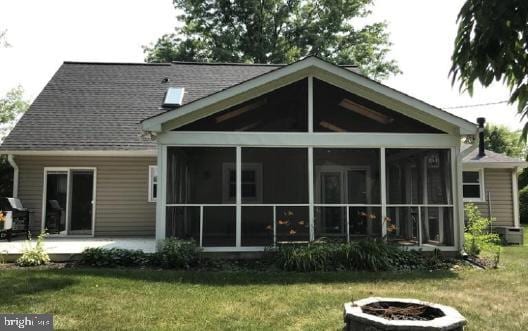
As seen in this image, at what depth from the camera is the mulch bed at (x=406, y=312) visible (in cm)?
418

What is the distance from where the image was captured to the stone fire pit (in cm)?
376

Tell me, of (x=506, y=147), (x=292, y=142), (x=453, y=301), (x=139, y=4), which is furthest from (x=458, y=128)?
(x=506, y=147)

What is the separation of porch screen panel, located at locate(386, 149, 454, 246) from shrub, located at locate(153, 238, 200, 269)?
4.04 m

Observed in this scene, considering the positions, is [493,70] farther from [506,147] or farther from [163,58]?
[506,147]

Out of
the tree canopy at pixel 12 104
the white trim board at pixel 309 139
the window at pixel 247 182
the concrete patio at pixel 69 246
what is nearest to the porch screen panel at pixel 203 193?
the window at pixel 247 182

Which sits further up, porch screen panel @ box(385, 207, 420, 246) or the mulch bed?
porch screen panel @ box(385, 207, 420, 246)

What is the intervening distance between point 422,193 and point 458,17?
8.58 meters

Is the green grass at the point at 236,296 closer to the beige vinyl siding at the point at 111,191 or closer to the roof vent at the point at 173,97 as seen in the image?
the beige vinyl siding at the point at 111,191

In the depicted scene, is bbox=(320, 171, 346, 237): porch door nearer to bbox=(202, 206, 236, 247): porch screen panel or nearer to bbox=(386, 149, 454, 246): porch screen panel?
bbox=(386, 149, 454, 246): porch screen panel

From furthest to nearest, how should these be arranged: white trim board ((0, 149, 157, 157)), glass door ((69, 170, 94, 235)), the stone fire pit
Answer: glass door ((69, 170, 94, 235))
white trim board ((0, 149, 157, 157))
the stone fire pit

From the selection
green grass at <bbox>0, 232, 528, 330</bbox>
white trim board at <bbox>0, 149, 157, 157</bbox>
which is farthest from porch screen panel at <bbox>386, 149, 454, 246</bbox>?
white trim board at <bbox>0, 149, 157, 157</bbox>

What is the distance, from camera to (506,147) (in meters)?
32.9

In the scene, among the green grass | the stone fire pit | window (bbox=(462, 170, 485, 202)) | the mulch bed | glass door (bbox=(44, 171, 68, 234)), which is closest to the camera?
the stone fire pit

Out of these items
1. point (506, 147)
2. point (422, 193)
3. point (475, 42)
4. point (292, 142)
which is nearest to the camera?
point (475, 42)
